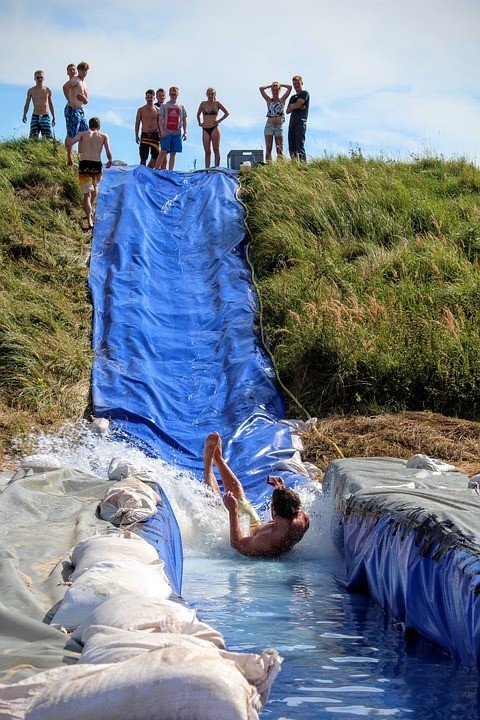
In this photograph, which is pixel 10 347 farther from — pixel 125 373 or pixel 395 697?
pixel 395 697

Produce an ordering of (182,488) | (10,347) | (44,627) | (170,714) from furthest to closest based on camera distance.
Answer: (10,347)
(182,488)
(44,627)
(170,714)

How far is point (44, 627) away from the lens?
3.11 metres

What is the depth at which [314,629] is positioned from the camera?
15.2ft

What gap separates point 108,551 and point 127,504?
1.43 m

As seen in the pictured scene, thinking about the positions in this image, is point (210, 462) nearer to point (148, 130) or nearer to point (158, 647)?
point (158, 647)

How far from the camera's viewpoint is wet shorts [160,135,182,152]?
15.1m

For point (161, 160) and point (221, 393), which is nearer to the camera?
point (221, 393)

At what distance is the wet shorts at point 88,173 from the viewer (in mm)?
12125

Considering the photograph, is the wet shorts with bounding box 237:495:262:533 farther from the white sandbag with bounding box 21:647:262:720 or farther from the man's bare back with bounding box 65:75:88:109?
the man's bare back with bounding box 65:75:88:109

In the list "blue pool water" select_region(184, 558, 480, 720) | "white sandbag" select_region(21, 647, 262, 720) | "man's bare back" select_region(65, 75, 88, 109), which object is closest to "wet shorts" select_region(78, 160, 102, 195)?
"man's bare back" select_region(65, 75, 88, 109)

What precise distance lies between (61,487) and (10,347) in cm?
404

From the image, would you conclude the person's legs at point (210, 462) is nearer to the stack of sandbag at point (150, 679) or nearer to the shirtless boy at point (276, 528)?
the shirtless boy at point (276, 528)

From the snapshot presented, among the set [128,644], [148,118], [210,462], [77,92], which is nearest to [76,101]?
[77,92]

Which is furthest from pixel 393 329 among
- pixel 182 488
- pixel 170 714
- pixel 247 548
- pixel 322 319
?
pixel 170 714
